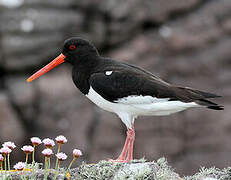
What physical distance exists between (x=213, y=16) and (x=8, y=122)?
7.45 meters

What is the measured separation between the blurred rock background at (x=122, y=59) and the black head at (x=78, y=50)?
7.27 meters

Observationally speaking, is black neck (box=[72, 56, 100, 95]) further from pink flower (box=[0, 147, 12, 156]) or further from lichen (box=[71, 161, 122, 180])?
pink flower (box=[0, 147, 12, 156])

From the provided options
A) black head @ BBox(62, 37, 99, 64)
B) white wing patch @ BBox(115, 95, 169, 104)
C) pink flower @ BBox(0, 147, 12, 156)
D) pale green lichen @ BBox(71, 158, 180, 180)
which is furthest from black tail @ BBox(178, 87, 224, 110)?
pink flower @ BBox(0, 147, 12, 156)

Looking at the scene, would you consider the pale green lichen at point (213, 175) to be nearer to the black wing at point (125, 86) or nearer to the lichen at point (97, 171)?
the lichen at point (97, 171)

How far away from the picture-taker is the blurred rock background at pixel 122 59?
13.2m

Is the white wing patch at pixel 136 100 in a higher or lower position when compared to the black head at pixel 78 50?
lower

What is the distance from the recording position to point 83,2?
1353cm

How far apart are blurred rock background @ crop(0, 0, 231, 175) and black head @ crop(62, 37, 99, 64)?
23.8 ft

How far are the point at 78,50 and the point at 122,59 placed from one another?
7.65 meters

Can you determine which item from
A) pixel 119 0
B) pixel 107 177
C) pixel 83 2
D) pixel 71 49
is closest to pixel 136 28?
pixel 119 0

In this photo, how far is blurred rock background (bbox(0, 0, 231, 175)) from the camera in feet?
43.2

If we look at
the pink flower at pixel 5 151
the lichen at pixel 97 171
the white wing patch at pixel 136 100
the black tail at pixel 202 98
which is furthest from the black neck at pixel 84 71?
the pink flower at pixel 5 151

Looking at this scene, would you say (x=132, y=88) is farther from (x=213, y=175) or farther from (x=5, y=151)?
(x=5, y=151)

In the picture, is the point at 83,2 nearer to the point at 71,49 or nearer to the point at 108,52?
the point at 108,52
